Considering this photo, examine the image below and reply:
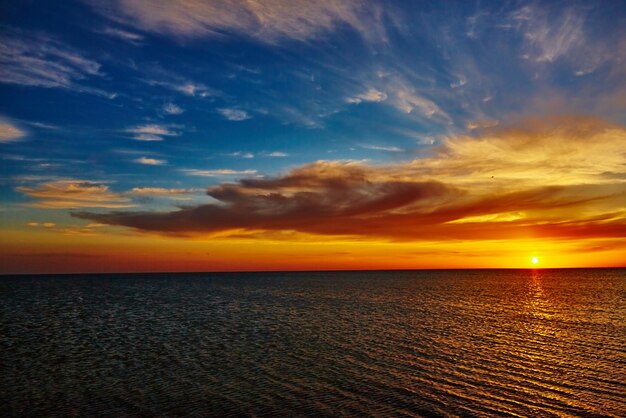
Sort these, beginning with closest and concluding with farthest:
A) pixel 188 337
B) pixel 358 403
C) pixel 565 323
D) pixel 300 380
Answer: pixel 358 403
pixel 300 380
pixel 188 337
pixel 565 323

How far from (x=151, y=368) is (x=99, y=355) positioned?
8738 millimetres

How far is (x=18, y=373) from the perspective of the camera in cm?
3269

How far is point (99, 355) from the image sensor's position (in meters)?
39.2

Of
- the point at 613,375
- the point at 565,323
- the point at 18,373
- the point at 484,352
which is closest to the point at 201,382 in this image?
the point at 18,373

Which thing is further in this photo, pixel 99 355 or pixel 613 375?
pixel 99 355

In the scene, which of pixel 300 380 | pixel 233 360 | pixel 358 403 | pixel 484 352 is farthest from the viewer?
pixel 484 352

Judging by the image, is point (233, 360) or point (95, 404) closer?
point (95, 404)

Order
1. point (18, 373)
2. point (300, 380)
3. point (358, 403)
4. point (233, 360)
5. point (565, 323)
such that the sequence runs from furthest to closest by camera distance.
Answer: point (565, 323)
point (233, 360)
point (18, 373)
point (300, 380)
point (358, 403)

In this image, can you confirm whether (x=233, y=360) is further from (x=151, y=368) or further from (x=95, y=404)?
(x=95, y=404)

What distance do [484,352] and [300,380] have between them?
19.0m

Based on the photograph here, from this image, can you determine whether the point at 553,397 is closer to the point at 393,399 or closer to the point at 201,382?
the point at 393,399

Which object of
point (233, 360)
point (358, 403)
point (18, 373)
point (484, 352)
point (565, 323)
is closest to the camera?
point (358, 403)

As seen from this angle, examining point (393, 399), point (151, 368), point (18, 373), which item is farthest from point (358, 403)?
point (18, 373)

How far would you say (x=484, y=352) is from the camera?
127 feet
